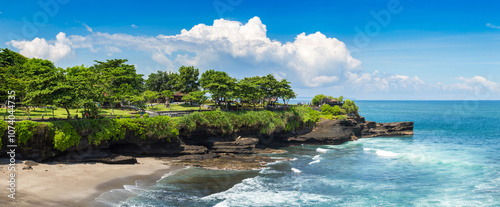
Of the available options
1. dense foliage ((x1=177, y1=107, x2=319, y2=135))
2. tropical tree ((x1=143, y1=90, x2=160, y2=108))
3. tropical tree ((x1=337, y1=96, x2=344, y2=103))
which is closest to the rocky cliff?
dense foliage ((x1=177, y1=107, x2=319, y2=135))

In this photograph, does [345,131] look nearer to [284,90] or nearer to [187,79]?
[284,90]

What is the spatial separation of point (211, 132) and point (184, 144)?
4.72 metres

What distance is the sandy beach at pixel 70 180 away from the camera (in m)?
23.2

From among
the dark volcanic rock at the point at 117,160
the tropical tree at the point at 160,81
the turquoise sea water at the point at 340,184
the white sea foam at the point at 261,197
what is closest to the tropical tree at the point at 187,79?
the tropical tree at the point at 160,81

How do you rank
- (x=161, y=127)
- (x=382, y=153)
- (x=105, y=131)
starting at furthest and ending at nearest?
(x=382, y=153)
(x=161, y=127)
(x=105, y=131)

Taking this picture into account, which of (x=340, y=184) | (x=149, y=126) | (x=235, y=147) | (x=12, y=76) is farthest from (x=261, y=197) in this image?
(x=12, y=76)

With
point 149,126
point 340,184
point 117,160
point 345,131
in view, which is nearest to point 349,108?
point 345,131

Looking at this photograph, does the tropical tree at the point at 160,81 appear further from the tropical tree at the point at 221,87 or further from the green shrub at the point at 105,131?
the green shrub at the point at 105,131

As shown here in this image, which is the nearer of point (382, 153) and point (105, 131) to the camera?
point (105, 131)

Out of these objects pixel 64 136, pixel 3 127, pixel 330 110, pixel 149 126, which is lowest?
pixel 64 136

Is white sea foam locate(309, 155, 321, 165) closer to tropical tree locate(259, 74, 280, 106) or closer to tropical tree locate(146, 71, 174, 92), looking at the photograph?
tropical tree locate(259, 74, 280, 106)

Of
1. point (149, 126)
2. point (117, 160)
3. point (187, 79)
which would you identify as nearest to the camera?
point (117, 160)

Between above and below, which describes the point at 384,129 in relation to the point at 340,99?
below

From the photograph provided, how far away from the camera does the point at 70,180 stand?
28062 mm
